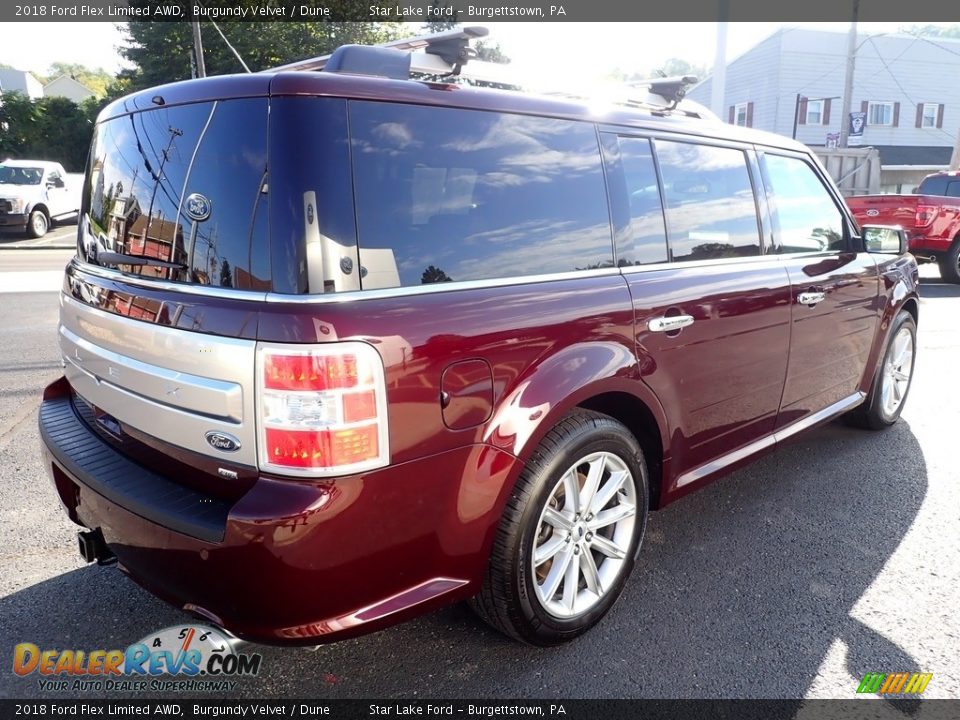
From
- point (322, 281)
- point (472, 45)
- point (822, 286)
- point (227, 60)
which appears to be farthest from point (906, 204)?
point (227, 60)

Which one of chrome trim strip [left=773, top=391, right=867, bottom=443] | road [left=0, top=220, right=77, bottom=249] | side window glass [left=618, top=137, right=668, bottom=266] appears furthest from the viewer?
road [left=0, top=220, right=77, bottom=249]

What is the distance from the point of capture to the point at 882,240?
429cm

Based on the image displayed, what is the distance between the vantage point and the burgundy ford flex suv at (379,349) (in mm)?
1875

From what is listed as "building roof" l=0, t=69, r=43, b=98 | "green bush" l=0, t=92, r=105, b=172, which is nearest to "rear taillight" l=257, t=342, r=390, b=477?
"green bush" l=0, t=92, r=105, b=172

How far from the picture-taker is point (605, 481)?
8.89 feet

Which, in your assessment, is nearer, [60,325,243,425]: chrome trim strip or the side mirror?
[60,325,243,425]: chrome trim strip

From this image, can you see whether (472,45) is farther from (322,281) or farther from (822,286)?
(822,286)

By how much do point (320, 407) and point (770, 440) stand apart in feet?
8.30

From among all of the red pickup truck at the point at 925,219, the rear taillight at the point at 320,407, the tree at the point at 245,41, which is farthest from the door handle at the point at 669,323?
the tree at the point at 245,41

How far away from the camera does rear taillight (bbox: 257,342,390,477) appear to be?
1821mm

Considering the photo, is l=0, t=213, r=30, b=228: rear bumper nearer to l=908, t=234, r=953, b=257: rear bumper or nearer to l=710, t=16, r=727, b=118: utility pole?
l=710, t=16, r=727, b=118: utility pole

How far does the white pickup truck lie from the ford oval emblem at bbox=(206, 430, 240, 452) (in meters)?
19.4

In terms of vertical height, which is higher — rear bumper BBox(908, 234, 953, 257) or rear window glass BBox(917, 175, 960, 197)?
rear window glass BBox(917, 175, 960, 197)

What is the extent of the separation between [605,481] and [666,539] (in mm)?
880
